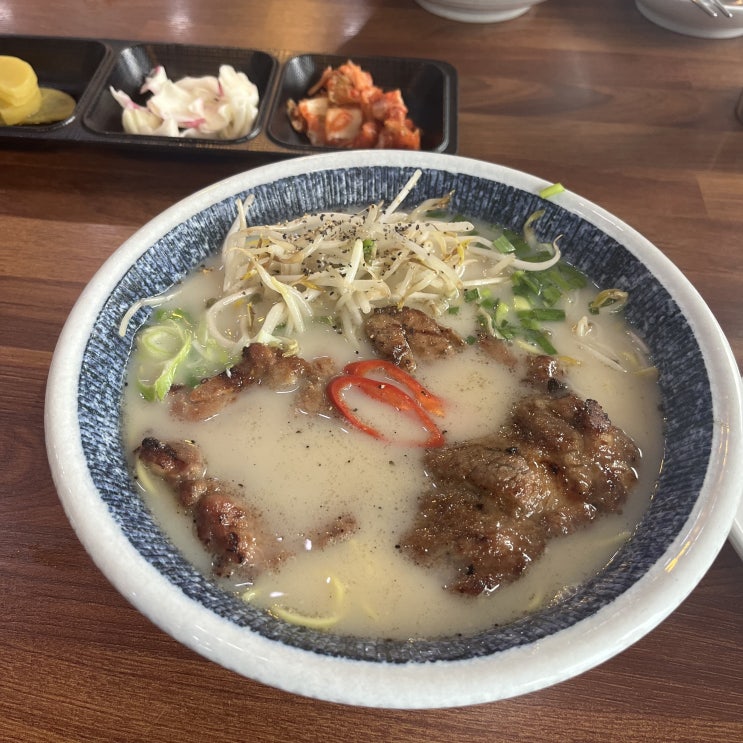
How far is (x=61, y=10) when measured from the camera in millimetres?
3219

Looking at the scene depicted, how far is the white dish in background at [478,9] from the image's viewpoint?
3.11m

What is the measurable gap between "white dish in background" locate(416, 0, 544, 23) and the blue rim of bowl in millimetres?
1763

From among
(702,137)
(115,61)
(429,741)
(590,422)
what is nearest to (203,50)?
(115,61)

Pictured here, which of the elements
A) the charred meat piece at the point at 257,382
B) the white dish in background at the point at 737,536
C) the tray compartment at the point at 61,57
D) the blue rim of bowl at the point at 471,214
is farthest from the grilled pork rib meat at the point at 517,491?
the tray compartment at the point at 61,57

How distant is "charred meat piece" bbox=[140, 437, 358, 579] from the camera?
4.22ft

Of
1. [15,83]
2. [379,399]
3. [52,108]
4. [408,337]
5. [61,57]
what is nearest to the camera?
[379,399]

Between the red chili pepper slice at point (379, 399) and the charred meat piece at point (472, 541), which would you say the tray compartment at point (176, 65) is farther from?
the charred meat piece at point (472, 541)

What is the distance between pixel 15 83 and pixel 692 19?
312 centimetres

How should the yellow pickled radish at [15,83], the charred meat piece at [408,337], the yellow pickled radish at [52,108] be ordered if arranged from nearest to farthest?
the charred meat piece at [408,337]
the yellow pickled radish at [15,83]
the yellow pickled radish at [52,108]

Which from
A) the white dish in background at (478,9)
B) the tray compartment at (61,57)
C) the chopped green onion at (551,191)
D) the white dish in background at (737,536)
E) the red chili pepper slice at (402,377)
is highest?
the white dish in background at (478,9)

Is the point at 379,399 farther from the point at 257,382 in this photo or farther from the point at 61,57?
the point at 61,57

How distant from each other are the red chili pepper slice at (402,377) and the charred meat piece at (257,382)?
72 millimetres

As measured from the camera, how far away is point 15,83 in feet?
7.84

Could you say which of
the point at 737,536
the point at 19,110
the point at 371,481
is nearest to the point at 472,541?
the point at 371,481
